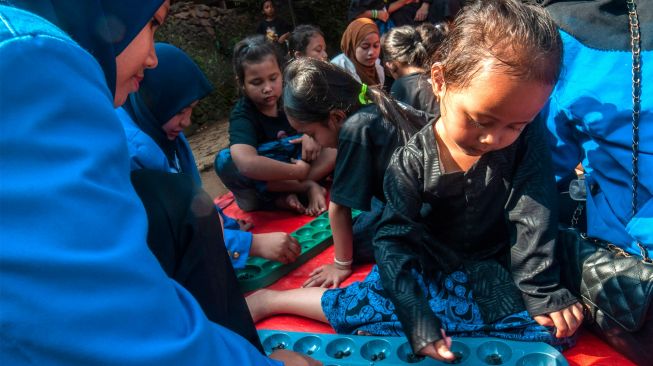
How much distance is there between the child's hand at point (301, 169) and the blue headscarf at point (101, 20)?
1524 millimetres

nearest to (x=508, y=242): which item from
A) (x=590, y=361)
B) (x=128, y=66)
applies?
(x=590, y=361)

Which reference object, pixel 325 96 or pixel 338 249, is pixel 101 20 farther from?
pixel 338 249

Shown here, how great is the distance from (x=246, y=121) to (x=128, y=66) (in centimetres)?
163

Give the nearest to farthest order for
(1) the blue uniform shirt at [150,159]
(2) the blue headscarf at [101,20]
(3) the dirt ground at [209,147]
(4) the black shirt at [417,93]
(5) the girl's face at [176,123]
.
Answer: (2) the blue headscarf at [101,20] → (1) the blue uniform shirt at [150,159] → (5) the girl's face at [176,123] → (4) the black shirt at [417,93] → (3) the dirt ground at [209,147]

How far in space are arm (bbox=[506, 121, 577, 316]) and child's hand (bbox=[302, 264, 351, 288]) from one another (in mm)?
614

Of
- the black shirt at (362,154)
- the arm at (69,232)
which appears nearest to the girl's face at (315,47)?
the black shirt at (362,154)

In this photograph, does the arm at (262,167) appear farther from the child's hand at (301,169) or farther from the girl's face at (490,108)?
the girl's face at (490,108)

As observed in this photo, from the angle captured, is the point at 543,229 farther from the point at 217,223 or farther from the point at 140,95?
the point at 140,95

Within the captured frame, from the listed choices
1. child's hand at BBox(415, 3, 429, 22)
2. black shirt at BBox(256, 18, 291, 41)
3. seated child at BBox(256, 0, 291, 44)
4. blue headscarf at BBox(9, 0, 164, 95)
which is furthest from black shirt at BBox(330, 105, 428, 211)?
black shirt at BBox(256, 18, 291, 41)

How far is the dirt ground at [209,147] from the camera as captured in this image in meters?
3.90

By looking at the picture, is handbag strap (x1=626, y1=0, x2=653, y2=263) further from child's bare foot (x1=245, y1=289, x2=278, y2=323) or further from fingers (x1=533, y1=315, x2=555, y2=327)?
child's bare foot (x1=245, y1=289, x2=278, y2=323)

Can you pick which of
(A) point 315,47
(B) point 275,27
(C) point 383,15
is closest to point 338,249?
(A) point 315,47

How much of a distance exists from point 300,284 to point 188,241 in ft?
2.50

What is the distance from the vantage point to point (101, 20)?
30.5 inches
